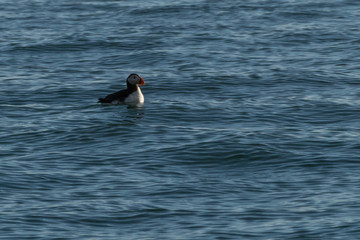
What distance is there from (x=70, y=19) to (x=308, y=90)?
2094 cm

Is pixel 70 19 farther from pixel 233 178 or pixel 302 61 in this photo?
pixel 233 178

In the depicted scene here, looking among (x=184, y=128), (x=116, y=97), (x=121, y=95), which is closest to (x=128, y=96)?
(x=121, y=95)

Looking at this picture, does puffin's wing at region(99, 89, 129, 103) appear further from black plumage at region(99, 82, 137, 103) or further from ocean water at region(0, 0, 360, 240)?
ocean water at region(0, 0, 360, 240)

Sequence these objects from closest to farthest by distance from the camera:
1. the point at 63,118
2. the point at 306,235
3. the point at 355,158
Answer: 1. the point at 306,235
2. the point at 355,158
3. the point at 63,118

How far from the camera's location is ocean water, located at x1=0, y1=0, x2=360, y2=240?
57.9 ft

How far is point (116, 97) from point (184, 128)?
4337 millimetres

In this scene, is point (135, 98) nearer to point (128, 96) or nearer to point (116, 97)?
point (128, 96)

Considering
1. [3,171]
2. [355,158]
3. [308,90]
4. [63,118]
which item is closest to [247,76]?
[308,90]

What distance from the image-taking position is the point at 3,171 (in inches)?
819

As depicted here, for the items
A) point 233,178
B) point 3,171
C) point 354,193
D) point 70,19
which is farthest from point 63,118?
point 70,19

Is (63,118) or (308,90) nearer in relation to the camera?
(63,118)

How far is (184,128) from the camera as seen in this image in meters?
25.5

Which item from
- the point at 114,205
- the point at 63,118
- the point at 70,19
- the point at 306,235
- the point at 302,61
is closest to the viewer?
the point at 306,235

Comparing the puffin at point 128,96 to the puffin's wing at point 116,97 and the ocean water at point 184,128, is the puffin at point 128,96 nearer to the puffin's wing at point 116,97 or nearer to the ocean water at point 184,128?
the puffin's wing at point 116,97
